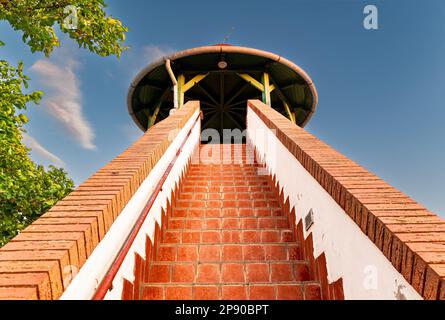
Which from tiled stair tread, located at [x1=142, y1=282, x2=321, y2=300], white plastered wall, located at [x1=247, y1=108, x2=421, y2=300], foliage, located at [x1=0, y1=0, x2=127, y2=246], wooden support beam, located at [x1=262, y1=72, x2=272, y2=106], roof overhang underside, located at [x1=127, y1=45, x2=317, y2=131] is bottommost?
tiled stair tread, located at [x1=142, y1=282, x2=321, y2=300]

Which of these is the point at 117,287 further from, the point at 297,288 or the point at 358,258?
the point at 358,258

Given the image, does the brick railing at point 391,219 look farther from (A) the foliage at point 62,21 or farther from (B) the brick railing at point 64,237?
(A) the foliage at point 62,21

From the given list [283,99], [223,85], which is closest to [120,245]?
[283,99]

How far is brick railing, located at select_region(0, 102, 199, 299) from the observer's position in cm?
129

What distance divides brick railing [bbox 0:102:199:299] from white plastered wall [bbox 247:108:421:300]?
1.66 meters

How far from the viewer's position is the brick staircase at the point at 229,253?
253 centimetres

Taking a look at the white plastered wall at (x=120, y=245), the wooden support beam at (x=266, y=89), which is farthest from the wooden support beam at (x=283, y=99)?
the white plastered wall at (x=120, y=245)

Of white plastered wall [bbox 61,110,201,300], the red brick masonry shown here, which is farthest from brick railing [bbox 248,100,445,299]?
white plastered wall [bbox 61,110,201,300]

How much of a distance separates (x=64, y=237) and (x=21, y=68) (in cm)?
494

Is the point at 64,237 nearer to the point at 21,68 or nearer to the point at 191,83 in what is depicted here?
the point at 21,68

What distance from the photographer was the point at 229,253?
3.01 m

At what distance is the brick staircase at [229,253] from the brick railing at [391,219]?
2.96ft

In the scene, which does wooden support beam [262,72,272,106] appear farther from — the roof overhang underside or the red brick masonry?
the red brick masonry
